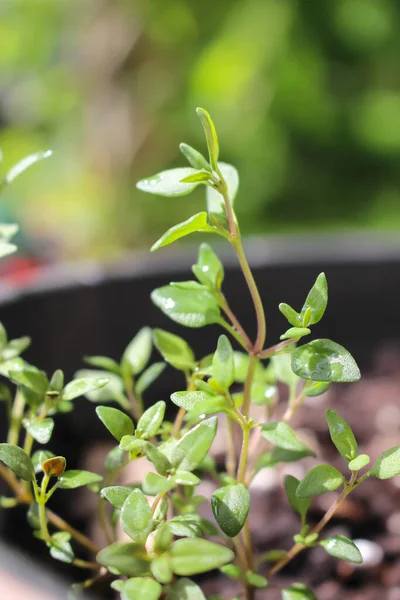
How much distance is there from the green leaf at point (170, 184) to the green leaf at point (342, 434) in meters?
0.11

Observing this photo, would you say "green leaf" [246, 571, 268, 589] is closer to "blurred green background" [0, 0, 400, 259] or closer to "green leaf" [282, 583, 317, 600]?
"green leaf" [282, 583, 317, 600]

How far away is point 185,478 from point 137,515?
0.02 meters

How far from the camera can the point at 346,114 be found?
198 centimetres

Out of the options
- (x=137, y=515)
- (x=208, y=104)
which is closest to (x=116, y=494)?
(x=137, y=515)

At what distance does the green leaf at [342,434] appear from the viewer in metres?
0.29

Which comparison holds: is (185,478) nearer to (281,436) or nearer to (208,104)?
(281,436)

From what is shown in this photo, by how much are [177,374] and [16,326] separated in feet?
0.62

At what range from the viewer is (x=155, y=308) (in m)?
0.69

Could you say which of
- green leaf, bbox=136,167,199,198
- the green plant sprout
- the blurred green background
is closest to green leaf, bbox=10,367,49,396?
the green plant sprout

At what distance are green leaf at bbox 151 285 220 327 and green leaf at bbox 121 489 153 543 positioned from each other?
0.08 metres

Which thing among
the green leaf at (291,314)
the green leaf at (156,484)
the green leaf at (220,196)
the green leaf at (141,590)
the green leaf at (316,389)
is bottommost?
the green leaf at (141,590)

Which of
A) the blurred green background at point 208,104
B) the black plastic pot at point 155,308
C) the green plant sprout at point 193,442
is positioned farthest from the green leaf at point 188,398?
the blurred green background at point 208,104

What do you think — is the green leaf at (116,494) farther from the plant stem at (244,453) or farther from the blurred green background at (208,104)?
the blurred green background at (208,104)

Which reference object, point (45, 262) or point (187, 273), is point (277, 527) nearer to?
point (187, 273)
